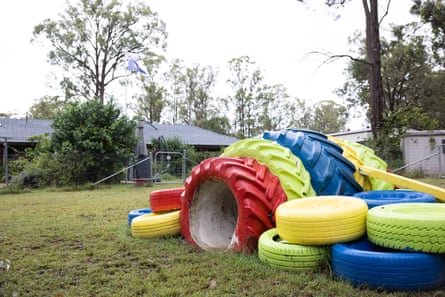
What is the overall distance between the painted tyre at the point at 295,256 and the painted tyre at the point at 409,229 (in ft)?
1.39

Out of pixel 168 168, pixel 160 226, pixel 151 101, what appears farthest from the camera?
pixel 151 101

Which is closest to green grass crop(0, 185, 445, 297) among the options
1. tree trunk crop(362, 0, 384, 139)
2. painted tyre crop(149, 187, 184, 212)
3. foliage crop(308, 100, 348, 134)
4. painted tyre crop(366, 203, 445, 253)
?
painted tyre crop(366, 203, 445, 253)

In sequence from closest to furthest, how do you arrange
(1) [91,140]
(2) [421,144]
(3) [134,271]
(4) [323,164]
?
(3) [134,271], (4) [323,164], (1) [91,140], (2) [421,144]

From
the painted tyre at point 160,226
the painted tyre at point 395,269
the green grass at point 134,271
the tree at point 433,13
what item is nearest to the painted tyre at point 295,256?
the green grass at point 134,271

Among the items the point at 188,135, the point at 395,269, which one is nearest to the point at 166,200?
the point at 395,269

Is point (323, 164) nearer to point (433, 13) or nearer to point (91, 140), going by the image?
point (91, 140)

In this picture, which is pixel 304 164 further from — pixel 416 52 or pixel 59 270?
pixel 416 52

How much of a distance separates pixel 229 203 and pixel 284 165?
129 cm

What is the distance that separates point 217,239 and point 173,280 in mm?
1416

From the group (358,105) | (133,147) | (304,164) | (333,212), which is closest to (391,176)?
(304,164)

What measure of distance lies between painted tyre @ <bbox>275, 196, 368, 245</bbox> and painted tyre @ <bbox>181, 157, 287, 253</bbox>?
442 mm

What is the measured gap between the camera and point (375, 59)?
1484 cm

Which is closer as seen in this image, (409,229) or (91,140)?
(409,229)

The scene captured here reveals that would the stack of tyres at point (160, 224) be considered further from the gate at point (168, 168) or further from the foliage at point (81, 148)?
the gate at point (168, 168)
